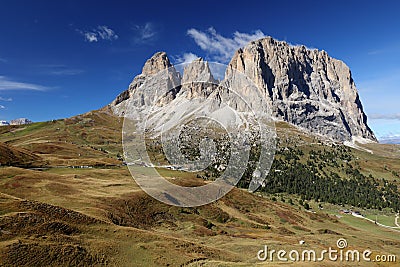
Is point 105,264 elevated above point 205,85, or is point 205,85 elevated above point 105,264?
point 205,85

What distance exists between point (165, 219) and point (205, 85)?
4688 cm

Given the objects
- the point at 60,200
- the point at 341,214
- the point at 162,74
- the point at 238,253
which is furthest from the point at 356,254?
the point at 341,214

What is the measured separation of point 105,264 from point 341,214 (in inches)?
6135

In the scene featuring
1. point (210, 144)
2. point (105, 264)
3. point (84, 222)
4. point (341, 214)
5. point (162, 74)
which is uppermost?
point (162, 74)

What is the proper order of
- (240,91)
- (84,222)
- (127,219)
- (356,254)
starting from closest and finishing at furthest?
(240,91) < (84,222) < (356,254) < (127,219)

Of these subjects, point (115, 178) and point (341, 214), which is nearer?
point (115, 178)

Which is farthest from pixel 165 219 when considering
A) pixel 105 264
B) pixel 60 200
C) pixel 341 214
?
pixel 341 214

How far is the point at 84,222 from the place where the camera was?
37250 millimetres

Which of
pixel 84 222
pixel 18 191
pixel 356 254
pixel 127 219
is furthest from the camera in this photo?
pixel 18 191

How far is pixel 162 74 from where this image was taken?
73.4 feet

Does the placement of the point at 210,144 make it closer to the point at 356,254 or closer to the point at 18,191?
the point at 356,254

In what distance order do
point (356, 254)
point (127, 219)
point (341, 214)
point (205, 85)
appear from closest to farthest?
point (205, 85), point (356, 254), point (127, 219), point (341, 214)

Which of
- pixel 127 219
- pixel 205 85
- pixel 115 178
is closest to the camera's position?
pixel 205 85

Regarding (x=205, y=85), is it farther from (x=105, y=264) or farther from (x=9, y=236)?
(x=9, y=236)
